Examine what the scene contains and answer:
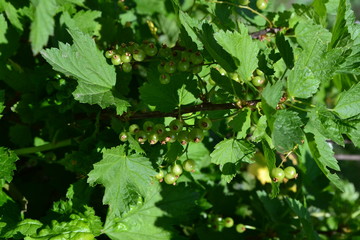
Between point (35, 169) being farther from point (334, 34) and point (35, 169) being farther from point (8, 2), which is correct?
point (334, 34)

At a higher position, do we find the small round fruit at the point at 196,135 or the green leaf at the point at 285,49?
the green leaf at the point at 285,49

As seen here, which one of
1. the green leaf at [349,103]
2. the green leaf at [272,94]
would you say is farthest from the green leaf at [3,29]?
the green leaf at [349,103]

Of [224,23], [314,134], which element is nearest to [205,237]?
[314,134]

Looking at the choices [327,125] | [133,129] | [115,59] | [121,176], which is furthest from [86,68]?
[327,125]

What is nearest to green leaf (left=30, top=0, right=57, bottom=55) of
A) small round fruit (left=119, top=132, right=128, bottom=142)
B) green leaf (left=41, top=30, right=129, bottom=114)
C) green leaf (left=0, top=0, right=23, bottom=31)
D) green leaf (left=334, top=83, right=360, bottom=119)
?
green leaf (left=0, top=0, right=23, bottom=31)

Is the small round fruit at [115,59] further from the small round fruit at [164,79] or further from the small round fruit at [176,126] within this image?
the small round fruit at [176,126]

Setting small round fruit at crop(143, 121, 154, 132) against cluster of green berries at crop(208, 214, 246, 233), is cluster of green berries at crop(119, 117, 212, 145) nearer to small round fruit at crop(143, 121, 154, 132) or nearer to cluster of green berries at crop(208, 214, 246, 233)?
small round fruit at crop(143, 121, 154, 132)
